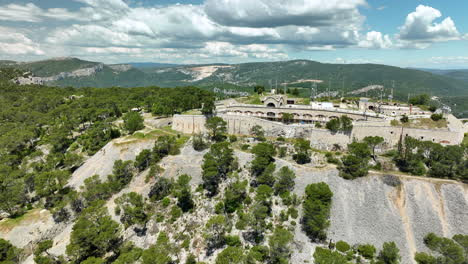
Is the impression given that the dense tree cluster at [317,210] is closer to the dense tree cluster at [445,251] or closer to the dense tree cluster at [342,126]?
the dense tree cluster at [445,251]

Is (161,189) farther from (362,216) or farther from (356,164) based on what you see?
(356,164)

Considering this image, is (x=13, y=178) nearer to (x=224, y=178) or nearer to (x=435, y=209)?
(x=224, y=178)

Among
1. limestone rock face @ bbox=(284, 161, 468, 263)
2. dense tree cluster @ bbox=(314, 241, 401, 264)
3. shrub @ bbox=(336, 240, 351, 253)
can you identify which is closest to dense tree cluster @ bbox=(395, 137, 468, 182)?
limestone rock face @ bbox=(284, 161, 468, 263)

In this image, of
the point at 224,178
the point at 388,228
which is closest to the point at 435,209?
the point at 388,228

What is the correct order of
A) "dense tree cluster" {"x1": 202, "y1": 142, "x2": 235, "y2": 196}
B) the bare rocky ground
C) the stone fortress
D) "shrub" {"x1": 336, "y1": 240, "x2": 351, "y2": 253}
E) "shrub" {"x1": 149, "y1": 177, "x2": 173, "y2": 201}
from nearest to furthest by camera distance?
"shrub" {"x1": 336, "y1": 240, "x2": 351, "y2": 253} < the bare rocky ground < "dense tree cluster" {"x1": 202, "y1": 142, "x2": 235, "y2": 196} < "shrub" {"x1": 149, "y1": 177, "x2": 173, "y2": 201} < the stone fortress

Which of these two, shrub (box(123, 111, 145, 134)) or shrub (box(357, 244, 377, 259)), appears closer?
shrub (box(357, 244, 377, 259))

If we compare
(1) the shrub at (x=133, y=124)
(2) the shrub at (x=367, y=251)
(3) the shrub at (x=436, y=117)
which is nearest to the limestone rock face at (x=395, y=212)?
(2) the shrub at (x=367, y=251)

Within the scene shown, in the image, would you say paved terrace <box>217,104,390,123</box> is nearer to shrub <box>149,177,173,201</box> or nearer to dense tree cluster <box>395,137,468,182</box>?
dense tree cluster <box>395,137,468,182</box>

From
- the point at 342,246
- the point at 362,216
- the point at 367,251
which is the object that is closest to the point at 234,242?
the point at 342,246

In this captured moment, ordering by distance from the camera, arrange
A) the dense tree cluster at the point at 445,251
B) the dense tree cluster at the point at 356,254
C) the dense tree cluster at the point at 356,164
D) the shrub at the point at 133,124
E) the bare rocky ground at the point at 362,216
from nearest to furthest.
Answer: the dense tree cluster at the point at 445,251
the dense tree cluster at the point at 356,254
the bare rocky ground at the point at 362,216
the dense tree cluster at the point at 356,164
the shrub at the point at 133,124
